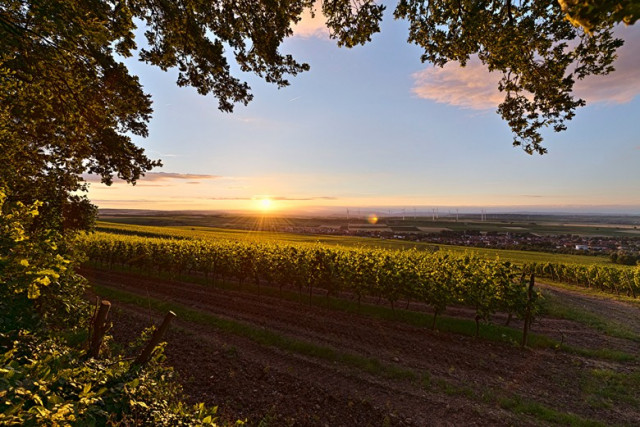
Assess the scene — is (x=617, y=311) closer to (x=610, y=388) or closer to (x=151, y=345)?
(x=610, y=388)

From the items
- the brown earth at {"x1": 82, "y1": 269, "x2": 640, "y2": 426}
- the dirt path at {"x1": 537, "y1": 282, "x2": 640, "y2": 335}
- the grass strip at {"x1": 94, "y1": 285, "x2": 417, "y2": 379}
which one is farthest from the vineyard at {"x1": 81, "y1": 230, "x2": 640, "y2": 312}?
the dirt path at {"x1": 537, "y1": 282, "x2": 640, "y2": 335}

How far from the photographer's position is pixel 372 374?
1026 centimetres

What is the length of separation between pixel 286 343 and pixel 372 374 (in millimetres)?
3831

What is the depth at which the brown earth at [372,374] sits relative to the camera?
26.8ft

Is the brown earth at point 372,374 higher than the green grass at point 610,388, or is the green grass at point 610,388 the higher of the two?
the brown earth at point 372,374

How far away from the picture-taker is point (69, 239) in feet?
31.1

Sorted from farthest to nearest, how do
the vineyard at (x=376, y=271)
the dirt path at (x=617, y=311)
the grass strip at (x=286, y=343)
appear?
1. the dirt path at (x=617, y=311)
2. the vineyard at (x=376, y=271)
3. the grass strip at (x=286, y=343)

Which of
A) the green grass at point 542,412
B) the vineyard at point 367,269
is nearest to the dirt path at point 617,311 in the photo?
the vineyard at point 367,269

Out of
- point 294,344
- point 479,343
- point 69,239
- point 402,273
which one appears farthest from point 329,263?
point 69,239

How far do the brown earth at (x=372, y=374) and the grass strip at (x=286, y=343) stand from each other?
30 centimetres

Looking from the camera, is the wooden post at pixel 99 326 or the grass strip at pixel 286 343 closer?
the wooden post at pixel 99 326

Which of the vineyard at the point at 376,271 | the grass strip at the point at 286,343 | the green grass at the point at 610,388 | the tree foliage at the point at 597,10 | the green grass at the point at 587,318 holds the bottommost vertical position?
the green grass at the point at 587,318

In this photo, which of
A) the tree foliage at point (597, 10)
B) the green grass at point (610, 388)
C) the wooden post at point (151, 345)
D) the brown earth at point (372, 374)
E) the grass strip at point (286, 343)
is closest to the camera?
the tree foliage at point (597, 10)

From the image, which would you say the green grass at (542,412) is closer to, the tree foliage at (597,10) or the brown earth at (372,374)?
the brown earth at (372,374)
